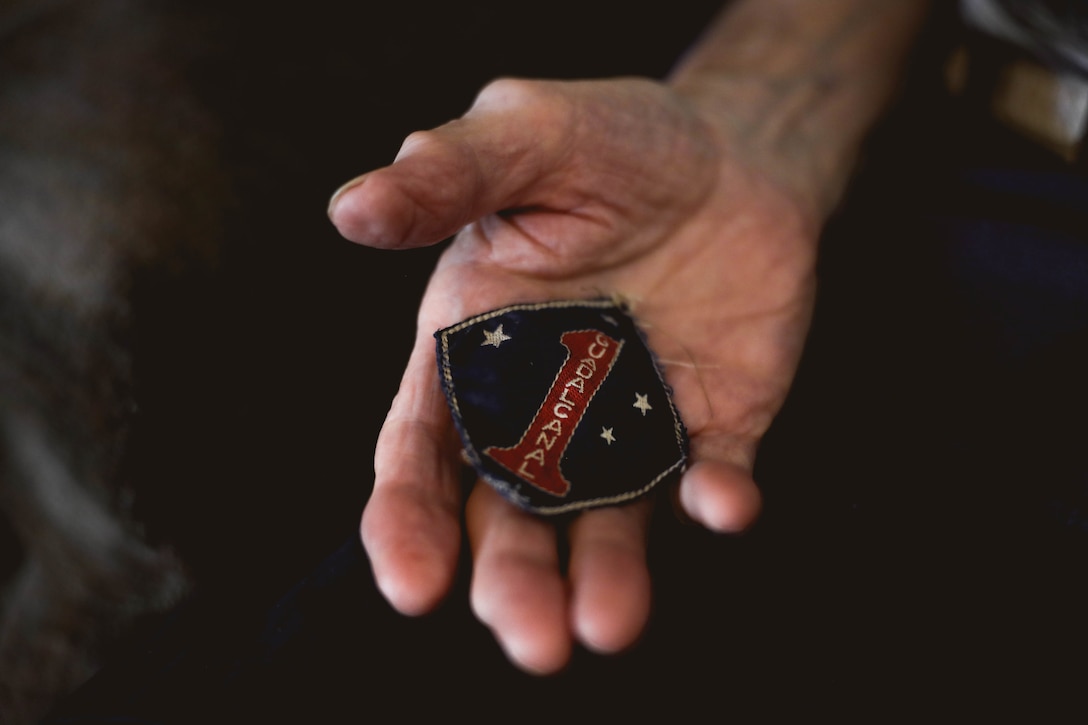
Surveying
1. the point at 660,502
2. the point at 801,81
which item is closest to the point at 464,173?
the point at 660,502

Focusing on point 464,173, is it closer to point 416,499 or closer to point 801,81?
point 416,499

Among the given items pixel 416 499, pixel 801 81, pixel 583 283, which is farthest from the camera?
pixel 801 81

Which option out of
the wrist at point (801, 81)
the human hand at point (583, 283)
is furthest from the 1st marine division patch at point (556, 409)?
the wrist at point (801, 81)

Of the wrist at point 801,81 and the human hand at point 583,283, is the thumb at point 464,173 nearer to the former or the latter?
the human hand at point 583,283

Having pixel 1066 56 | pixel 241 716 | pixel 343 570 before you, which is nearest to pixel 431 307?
pixel 343 570

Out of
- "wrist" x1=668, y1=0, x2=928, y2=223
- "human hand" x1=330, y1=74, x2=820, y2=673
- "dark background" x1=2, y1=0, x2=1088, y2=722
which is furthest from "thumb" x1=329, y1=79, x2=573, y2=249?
"wrist" x1=668, y1=0, x2=928, y2=223

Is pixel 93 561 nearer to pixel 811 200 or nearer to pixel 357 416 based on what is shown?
pixel 357 416
